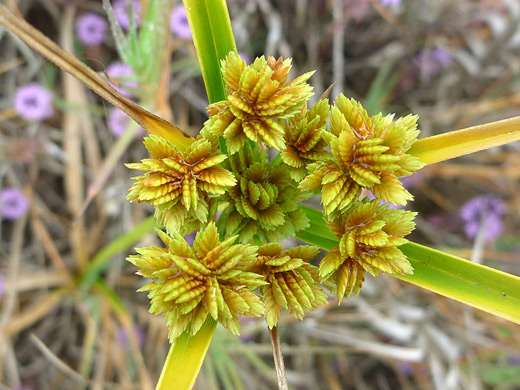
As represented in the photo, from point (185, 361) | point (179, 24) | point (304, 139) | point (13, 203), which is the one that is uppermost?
point (179, 24)

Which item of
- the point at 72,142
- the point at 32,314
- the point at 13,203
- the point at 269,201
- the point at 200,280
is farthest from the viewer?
the point at 72,142

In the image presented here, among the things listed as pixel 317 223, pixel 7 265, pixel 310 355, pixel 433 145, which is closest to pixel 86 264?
pixel 7 265

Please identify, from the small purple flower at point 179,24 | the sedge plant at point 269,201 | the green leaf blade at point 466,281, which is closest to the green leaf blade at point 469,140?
the sedge plant at point 269,201

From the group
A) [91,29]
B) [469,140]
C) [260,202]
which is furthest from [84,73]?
[91,29]

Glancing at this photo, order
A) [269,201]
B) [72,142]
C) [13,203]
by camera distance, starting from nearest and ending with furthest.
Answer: [269,201], [13,203], [72,142]

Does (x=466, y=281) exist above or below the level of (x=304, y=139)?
below

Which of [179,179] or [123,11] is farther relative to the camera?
[123,11]

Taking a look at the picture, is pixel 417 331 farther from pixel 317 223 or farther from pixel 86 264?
pixel 86 264

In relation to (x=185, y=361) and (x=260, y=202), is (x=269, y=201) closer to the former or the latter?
(x=260, y=202)
